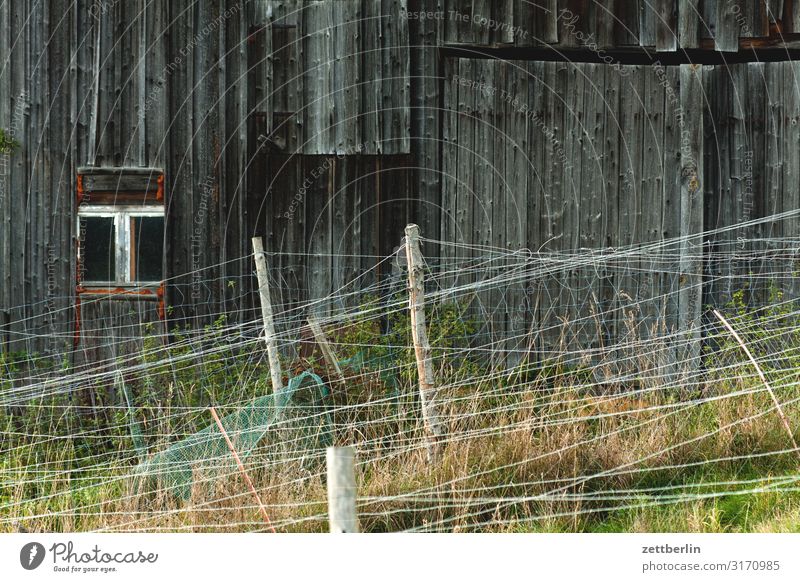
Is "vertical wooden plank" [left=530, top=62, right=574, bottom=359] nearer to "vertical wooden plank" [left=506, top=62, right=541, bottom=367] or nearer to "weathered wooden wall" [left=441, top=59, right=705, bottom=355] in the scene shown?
"weathered wooden wall" [left=441, top=59, right=705, bottom=355]

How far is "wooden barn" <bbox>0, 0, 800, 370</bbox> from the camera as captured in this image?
8.24m

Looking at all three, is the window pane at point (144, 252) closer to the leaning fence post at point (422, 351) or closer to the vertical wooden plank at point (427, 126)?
the vertical wooden plank at point (427, 126)

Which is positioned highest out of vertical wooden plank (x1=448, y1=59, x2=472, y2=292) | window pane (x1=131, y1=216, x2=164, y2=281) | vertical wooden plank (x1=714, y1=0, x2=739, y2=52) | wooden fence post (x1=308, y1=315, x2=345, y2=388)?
vertical wooden plank (x1=714, y1=0, x2=739, y2=52)

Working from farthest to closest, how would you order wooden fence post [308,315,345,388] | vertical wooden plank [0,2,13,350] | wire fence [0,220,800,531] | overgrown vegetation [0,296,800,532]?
vertical wooden plank [0,2,13,350], wooden fence post [308,315,345,388], wire fence [0,220,800,531], overgrown vegetation [0,296,800,532]

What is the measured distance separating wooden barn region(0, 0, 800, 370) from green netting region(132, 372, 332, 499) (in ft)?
5.60

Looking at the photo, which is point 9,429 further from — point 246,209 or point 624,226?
point 624,226

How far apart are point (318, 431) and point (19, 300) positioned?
3587 millimetres

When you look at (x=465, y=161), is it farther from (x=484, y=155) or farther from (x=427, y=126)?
(x=427, y=126)

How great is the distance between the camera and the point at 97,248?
326 inches

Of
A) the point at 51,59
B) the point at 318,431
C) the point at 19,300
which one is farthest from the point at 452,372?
the point at 51,59

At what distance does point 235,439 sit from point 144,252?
274 cm

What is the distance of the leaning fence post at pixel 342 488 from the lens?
12.6 feet

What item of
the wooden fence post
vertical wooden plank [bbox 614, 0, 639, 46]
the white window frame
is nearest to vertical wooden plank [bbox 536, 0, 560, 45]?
vertical wooden plank [bbox 614, 0, 639, 46]

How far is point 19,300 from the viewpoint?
8.24 meters
